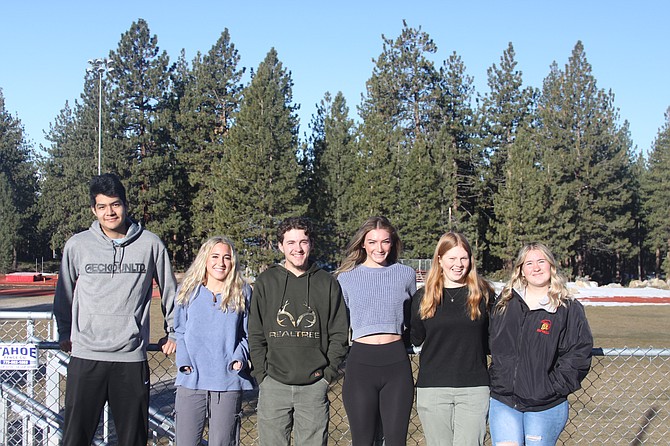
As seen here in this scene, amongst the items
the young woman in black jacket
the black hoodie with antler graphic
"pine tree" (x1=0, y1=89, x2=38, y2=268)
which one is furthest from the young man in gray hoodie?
"pine tree" (x1=0, y1=89, x2=38, y2=268)

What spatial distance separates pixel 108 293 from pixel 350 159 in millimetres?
38814

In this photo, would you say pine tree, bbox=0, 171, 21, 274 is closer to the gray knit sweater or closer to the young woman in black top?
the gray knit sweater

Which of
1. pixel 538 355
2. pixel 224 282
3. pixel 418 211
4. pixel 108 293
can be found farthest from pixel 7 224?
pixel 538 355

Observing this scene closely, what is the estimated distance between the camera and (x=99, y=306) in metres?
3.93

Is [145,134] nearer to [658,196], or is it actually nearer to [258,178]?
[258,178]

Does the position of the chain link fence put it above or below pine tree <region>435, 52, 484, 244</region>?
below

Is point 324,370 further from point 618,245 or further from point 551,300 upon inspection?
point 618,245

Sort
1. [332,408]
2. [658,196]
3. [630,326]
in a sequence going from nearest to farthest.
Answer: [332,408] → [630,326] → [658,196]

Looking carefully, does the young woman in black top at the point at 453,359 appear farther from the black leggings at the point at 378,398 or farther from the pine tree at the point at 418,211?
the pine tree at the point at 418,211

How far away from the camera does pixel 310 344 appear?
3.90m

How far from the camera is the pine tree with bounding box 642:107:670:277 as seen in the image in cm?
5297

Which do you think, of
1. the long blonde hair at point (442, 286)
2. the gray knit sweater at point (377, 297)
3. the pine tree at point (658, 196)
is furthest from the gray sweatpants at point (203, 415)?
the pine tree at point (658, 196)

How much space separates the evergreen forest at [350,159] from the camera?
37.8 meters

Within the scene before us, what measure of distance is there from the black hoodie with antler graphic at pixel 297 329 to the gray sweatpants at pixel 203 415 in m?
0.25
